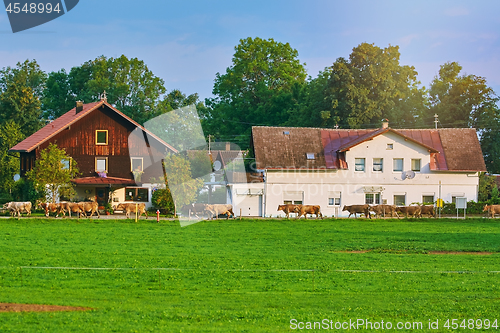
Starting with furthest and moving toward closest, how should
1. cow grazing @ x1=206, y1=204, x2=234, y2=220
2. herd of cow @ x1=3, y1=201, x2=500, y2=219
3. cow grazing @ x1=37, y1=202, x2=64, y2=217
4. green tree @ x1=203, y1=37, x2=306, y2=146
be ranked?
green tree @ x1=203, y1=37, x2=306, y2=146 → cow grazing @ x1=206, y1=204, x2=234, y2=220 → herd of cow @ x1=3, y1=201, x2=500, y2=219 → cow grazing @ x1=37, y1=202, x2=64, y2=217

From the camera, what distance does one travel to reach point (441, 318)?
12.8 m

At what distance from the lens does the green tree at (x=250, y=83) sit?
77812mm

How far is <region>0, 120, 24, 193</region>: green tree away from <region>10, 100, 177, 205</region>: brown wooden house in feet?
26.7

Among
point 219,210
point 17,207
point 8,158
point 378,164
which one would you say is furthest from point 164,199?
point 8,158

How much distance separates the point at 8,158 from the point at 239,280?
48272mm

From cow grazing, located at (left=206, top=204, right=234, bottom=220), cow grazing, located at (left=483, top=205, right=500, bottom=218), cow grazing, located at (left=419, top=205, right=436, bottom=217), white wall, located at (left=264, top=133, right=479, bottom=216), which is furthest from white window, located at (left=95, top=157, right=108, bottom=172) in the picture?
cow grazing, located at (left=483, top=205, right=500, bottom=218)

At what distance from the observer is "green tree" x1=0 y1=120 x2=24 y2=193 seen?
56281 millimetres

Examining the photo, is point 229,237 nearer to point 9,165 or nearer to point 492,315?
Result: point 492,315

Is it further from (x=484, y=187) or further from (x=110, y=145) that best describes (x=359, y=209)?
(x=110, y=145)

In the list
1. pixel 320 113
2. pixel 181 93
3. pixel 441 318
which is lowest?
pixel 441 318

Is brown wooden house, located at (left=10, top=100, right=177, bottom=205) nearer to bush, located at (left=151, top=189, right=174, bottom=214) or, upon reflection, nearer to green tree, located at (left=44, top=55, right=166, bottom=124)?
bush, located at (left=151, top=189, right=174, bottom=214)

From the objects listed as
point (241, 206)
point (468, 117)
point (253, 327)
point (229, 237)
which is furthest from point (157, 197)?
point (468, 117)

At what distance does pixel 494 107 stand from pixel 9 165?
51.1 meters

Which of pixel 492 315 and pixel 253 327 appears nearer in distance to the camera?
pixel 253 327
